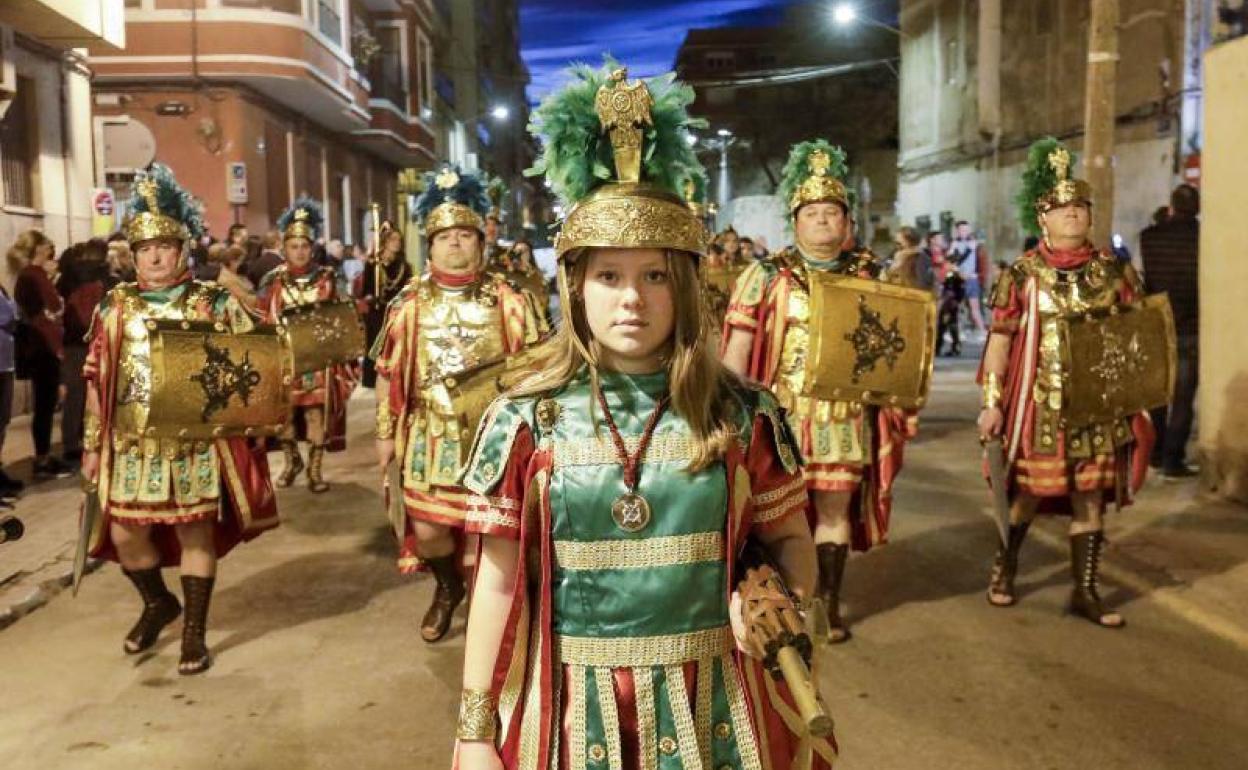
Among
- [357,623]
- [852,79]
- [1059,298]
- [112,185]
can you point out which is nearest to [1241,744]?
[1059,298]

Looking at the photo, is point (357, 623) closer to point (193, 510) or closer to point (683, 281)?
→ point (193, 510)

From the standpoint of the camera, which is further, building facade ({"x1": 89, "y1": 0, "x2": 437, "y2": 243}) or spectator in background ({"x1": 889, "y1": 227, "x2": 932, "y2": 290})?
building facade ({"x1": 89, "y1": 0, "x2": 437, "y2": 243})

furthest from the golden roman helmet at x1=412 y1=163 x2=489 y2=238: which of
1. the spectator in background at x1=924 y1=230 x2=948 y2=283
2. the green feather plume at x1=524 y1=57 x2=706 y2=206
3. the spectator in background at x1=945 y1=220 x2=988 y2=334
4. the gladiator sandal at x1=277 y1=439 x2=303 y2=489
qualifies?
the spectator in background at x1=945 y1=220 x2=988 y2=334

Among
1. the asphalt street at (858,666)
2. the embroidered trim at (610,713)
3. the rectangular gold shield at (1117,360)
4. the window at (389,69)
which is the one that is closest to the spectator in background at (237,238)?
the asphalt street at (858,666)

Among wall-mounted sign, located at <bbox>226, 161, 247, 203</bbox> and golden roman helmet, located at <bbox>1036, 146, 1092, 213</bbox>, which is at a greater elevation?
wall-mounted sign, located at <bbox>226, 161, 247, 203</bbox>

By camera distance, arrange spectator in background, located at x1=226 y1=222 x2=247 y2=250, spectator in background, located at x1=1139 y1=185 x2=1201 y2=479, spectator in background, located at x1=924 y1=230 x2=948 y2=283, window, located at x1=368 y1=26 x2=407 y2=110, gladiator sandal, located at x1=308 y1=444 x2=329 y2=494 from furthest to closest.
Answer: window, located at x1=368 y1=26 x2=407 y2=110, spectator in background, located at x1=924 y1=230 x2=948 y2=283, spectator in background, located at x1=226 y1=222 x2=247 y2=250, gladiator sandal, located at x1=308 y1=444 x2=329 y2=494, spectator in background, located at x1=1139 y1=185 x2=1201 y2=479

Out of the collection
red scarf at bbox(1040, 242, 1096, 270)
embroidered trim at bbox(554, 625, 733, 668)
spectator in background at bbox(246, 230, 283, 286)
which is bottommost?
embroidered trim at bbox(554, 625, 733, 668)

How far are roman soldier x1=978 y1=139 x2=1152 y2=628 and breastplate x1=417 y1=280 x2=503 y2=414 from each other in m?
2.46

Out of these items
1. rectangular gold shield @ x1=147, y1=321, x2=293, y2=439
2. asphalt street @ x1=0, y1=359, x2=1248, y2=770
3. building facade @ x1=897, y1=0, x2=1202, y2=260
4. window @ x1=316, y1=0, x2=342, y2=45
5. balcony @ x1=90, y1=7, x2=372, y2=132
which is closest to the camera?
asphalt street @ x1=0, y1=359, x2=1248, y2=770

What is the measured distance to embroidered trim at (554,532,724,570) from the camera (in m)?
2.49

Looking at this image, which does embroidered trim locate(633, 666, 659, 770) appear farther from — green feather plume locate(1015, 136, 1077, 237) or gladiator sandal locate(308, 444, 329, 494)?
gladiator sandal locate(308, 444, 329, 494)

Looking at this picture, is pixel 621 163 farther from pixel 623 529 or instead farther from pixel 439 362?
pixel 439 362

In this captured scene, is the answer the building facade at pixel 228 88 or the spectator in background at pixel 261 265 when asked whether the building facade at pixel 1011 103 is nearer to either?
the spectator in background at pixel 261 265

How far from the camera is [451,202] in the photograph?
20.6 ft
